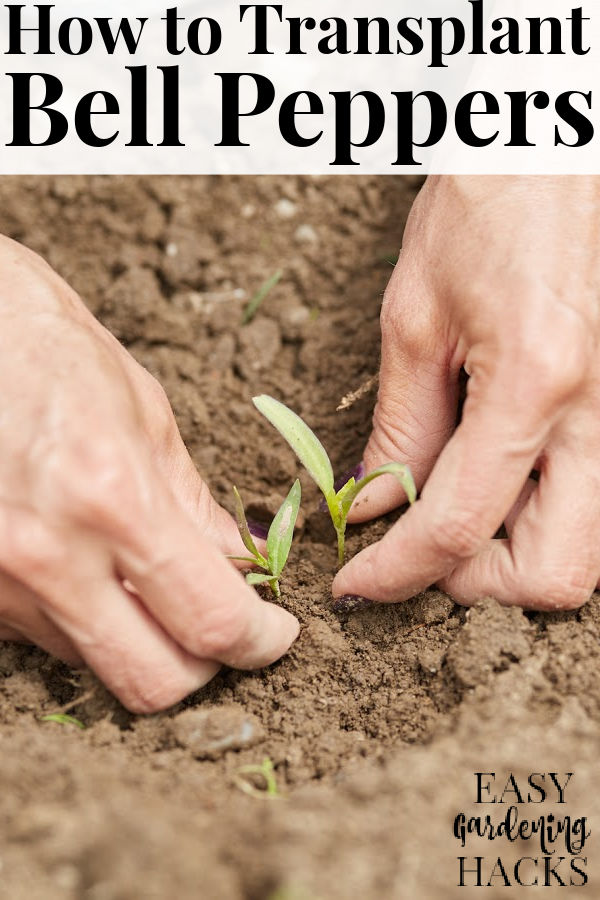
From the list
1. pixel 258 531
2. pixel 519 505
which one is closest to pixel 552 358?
pixel 519 505

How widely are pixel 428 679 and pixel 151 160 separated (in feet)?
6.62

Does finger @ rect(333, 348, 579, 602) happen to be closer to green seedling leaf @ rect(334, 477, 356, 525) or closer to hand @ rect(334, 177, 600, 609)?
hand @ rect(334, 177, 600, 609)

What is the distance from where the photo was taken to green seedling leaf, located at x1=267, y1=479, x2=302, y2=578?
1866 mm

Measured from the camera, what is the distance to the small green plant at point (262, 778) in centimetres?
153

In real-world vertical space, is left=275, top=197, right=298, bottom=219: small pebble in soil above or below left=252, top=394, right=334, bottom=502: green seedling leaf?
above

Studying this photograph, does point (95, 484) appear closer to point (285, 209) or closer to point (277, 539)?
point (277, 539)

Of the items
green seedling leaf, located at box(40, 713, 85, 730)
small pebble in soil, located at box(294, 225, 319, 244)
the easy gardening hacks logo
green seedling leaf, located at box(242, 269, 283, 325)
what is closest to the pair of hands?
green seedling leaf, located at box(40, 713, 85, 730)

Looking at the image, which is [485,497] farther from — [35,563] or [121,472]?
[35,563]

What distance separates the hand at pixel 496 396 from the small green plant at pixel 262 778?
1.29 ft

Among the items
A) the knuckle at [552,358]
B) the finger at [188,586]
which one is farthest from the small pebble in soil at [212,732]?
the knuckle at [552,358]

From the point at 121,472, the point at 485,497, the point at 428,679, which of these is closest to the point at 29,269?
the point at 121,472

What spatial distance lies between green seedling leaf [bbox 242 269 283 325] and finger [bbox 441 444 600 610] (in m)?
1.23

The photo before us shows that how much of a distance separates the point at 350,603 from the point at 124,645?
0.49 m

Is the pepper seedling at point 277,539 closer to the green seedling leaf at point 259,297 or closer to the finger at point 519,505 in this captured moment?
the finger at point 519,505
